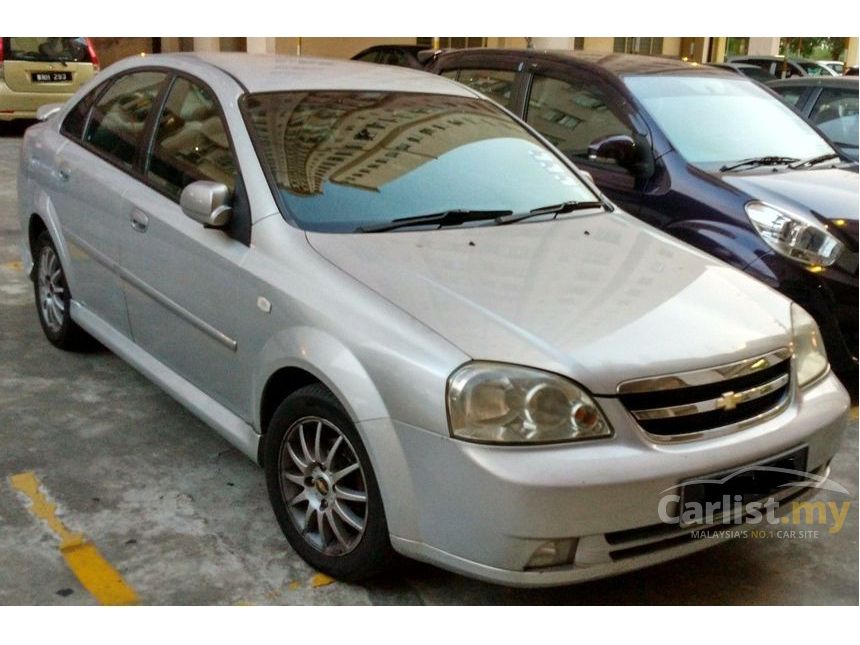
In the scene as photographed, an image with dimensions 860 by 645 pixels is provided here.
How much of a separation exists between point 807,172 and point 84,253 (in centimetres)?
384

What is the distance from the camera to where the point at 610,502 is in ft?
8.41

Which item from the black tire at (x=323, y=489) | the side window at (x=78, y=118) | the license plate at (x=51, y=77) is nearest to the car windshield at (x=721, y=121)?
the side window at (x=78, y=118)

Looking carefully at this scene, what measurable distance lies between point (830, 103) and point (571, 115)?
10.1 feet

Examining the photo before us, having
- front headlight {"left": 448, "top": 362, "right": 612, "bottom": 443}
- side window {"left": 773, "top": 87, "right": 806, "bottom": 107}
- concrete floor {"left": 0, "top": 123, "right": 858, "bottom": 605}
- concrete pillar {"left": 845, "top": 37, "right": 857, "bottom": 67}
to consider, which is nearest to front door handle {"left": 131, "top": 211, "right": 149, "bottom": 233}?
concrete floor {"left": 0, "top": 123, "right": 858, "bottom": 605}

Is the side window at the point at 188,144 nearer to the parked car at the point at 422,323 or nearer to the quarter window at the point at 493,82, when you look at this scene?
the parked car at the point at 422,323

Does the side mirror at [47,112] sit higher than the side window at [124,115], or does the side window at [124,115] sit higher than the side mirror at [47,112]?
the side window at [124,115]

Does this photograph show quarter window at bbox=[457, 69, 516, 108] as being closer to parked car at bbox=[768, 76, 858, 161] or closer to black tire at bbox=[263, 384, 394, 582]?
parked car at bbox=[768, 76, 858, 161]

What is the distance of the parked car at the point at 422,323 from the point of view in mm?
2600

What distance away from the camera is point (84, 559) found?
3.11 meters

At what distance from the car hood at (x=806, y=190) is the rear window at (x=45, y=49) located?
33.0ft

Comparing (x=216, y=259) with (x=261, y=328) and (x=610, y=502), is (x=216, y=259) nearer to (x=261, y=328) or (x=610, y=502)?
(x=261, y=328)

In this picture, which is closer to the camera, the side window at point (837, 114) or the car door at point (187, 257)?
the car door at point (187, 257)

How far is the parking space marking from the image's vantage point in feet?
9.62
